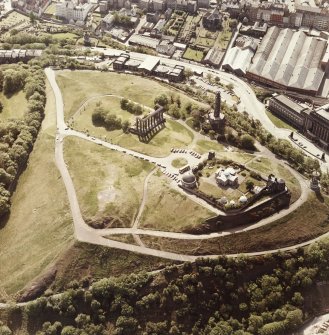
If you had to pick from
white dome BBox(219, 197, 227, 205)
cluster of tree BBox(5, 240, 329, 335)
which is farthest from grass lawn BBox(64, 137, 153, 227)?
white dome BBox(219, 197, 227, 205)

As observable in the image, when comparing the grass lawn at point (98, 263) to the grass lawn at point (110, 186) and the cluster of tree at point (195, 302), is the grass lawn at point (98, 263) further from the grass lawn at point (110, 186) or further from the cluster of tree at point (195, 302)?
the grass lawn at point (110, 186)

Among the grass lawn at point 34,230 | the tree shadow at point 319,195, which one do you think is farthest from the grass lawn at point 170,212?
→ the tree shadow at point 319,195

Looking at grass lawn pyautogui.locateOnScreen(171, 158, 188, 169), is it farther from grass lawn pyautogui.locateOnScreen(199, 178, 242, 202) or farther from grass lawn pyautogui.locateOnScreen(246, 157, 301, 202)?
grass lawn pyautogui.locateOnScreen(246, 157, 301, 202)

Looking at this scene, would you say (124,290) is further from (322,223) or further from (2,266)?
(322,223)

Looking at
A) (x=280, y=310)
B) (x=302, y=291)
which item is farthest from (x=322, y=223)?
(x=280, y=310)

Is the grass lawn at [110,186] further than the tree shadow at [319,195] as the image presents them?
No

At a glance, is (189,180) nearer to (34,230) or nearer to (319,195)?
(319,195)

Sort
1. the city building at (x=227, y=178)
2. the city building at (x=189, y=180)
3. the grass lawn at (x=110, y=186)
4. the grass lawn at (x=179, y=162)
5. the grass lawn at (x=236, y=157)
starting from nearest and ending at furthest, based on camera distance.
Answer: the grass lawn at (x=110, y=186) → the city building at (x=189, y=180) → the city building at (x=227, y=178) → the grass lawn at (x=179, y=162) → the grass lawn at (x=236, y=157)
